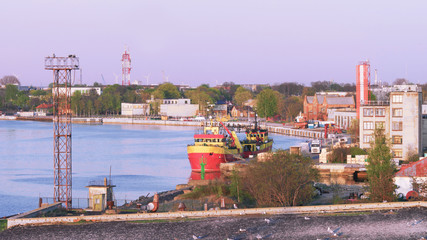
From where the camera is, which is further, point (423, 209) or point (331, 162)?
point (331, 162)

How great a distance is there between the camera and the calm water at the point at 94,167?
130 ft

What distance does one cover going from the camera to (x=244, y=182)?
28484 mm

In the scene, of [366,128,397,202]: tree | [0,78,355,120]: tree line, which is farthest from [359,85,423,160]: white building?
[0,78,355,120]: tree line

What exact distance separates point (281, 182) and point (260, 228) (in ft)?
18.9

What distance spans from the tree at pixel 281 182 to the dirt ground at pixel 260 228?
3.91 m

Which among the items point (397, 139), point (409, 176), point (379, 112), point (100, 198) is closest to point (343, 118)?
point (379, 112)

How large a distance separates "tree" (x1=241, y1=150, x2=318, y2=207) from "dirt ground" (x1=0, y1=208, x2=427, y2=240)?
12.8 ft

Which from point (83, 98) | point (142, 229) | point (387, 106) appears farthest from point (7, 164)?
point (83, 98)

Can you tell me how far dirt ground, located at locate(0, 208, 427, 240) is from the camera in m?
18.1

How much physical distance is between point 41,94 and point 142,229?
18742 cm

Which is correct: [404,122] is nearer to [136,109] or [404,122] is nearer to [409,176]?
[409,176]

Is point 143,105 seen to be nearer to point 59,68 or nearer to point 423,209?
point 59,68

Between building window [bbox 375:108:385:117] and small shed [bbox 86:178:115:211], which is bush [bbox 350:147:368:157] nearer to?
building window [bbox 375:108:385:117]

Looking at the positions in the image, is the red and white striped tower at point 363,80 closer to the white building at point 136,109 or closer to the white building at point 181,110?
the white building at point 181,110
